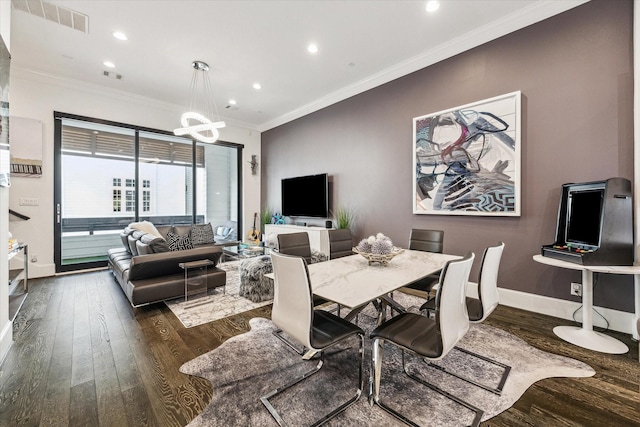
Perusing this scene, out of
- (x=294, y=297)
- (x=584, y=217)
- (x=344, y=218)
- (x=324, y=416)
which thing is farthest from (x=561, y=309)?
(x=344, y=218)

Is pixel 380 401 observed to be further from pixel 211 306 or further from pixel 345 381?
pixel 211 306

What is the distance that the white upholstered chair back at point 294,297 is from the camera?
1.47 m

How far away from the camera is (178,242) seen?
4.88 m

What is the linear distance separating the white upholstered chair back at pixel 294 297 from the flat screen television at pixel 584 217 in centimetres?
265

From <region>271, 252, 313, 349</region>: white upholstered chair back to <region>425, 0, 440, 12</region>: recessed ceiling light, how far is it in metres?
3.16

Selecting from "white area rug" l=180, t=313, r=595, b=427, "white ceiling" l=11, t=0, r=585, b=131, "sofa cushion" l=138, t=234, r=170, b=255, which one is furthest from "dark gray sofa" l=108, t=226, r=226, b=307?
"white ceiling" l=11, t=0, r=585, b=131

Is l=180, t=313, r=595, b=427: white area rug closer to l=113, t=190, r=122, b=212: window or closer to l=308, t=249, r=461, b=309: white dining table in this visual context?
l=308, t=249, r=461, b=309: white dining table

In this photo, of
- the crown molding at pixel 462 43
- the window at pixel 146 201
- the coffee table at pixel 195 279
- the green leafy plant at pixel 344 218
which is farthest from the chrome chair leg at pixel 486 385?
the window at pixel 146 201

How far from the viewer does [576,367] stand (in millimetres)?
2035

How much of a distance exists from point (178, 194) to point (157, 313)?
12.3ft

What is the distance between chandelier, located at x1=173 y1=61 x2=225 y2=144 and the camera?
3.77 m

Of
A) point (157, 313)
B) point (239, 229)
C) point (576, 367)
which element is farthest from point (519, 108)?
point (239, 229)

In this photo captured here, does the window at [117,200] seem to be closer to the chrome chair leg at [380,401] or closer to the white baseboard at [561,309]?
the chrome chair leg at [380,401]

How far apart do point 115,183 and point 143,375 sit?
4727mm
